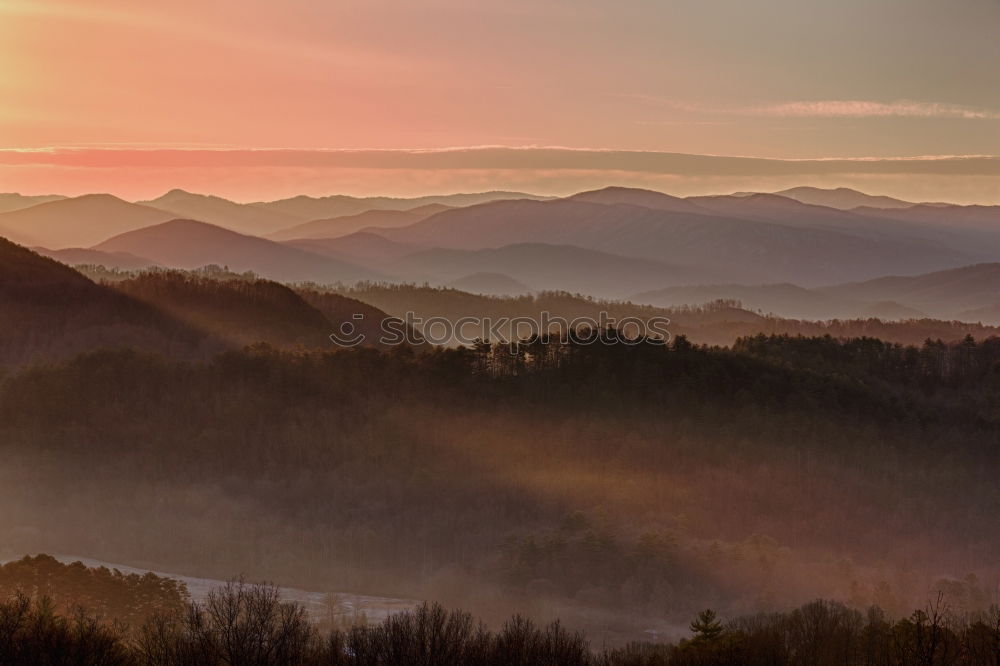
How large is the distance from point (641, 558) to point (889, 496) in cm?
5064

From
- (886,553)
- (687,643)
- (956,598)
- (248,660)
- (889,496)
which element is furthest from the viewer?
(889,496)

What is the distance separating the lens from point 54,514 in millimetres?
198250

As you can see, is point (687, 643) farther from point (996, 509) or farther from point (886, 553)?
point (996, 509)

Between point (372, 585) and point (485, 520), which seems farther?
point (485, 520)

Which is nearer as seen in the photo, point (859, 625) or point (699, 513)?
point (859, 625)

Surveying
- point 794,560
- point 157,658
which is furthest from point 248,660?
point 794,560

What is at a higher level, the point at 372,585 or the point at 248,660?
the point at 248,660

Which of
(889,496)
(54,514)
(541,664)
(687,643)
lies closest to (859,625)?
(687,643)

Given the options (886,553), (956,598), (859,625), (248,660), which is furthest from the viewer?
(886,553)

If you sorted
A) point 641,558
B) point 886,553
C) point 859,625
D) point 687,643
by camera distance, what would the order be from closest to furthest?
point 687,643, point 859,625, point 641,558, point 886,553

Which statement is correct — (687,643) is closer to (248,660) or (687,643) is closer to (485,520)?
(248,660)

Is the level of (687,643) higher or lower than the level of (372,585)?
higher

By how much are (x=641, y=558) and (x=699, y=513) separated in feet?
94.6

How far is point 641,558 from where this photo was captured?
167 m
